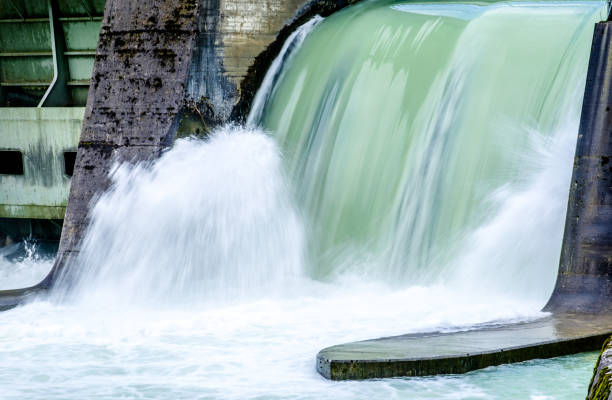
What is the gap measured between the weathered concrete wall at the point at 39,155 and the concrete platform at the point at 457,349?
7583 millimetres

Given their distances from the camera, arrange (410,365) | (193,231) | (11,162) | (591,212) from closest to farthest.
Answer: (410,365) < (591,212) < (193,231) < (11,162)

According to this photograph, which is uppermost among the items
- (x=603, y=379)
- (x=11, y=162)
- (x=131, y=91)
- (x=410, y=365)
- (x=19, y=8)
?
(x=19, y=8)

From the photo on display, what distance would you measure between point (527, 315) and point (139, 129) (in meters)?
4.70

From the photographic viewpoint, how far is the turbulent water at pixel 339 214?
6.74 m

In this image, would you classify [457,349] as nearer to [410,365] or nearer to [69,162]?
[410,365]

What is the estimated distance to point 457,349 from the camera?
18.6 ft

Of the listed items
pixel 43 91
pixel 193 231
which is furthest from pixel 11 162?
pixel 193 231

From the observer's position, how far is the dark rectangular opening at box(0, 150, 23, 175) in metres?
12.9

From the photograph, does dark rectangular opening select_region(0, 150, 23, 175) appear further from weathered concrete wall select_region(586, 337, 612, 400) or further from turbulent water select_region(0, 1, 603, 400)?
weathered concrete wall select_region(586, 337, 612, 400)

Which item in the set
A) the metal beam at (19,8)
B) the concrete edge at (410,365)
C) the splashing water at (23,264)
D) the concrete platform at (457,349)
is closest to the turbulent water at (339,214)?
the concrete platform at (457,349)


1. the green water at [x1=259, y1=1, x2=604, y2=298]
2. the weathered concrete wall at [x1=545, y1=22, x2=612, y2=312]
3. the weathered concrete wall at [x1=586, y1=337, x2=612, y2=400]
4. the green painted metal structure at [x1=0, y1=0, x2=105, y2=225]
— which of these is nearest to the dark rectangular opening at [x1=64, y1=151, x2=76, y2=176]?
the green painted metal structure at [x1=0, y1=0, x2=105, y2=225]

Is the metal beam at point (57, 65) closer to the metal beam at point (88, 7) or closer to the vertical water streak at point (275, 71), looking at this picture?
the metal beam at point (88, 7)

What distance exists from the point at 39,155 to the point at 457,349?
8.44 metres

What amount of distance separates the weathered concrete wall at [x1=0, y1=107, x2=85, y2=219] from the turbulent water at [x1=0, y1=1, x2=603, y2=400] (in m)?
3.23
